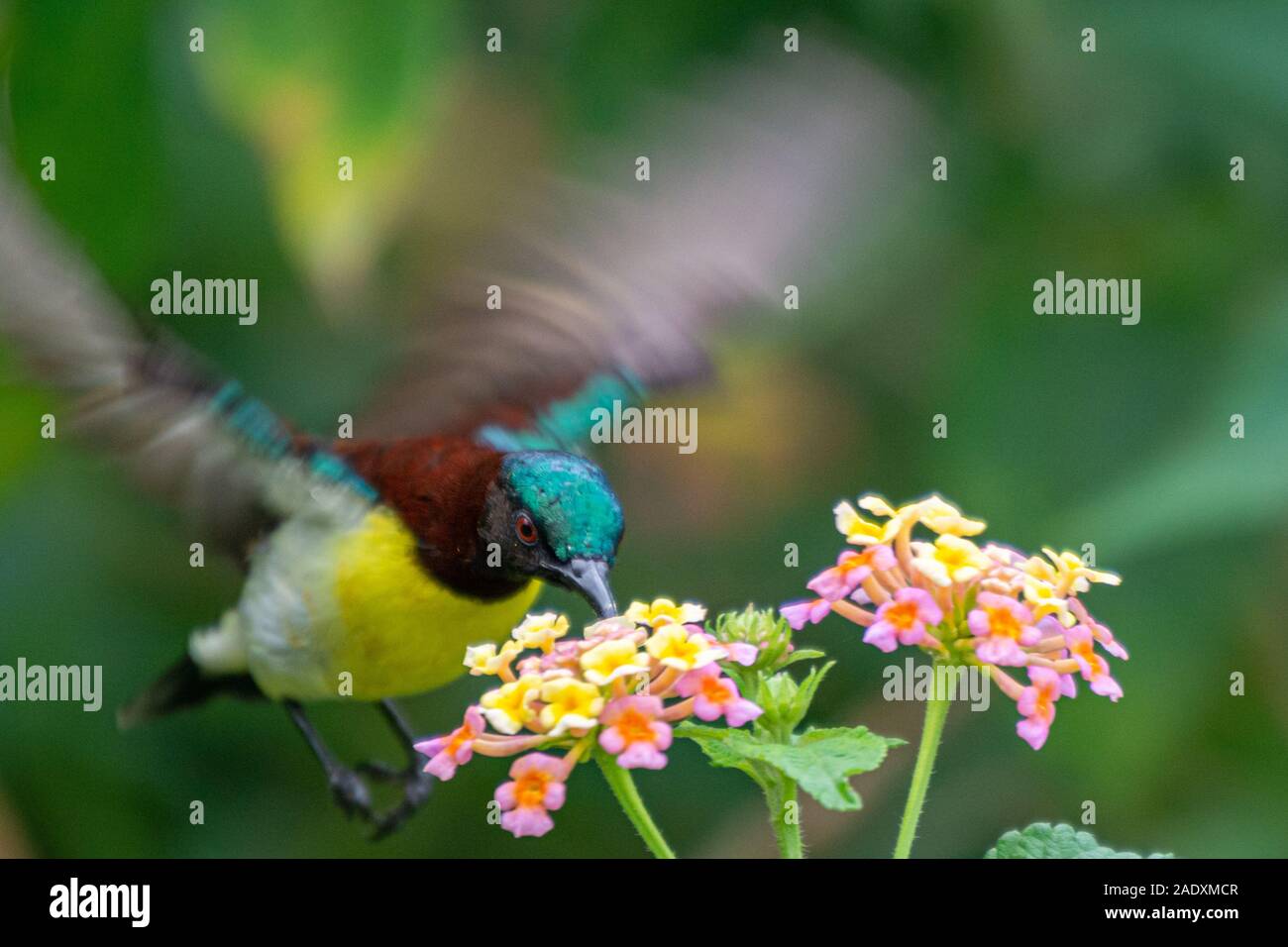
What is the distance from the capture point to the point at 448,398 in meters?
3.25

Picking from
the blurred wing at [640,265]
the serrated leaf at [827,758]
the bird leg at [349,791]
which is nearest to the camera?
the serrated leaf at [827,758]

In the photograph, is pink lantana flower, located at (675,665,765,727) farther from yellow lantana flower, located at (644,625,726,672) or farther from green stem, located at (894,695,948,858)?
green stem, located at (894,695,948,858)

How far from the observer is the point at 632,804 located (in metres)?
1.75

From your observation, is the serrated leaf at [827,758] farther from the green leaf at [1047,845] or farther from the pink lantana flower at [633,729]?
the green leaf at [1047,845]

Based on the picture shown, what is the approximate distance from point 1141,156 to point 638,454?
4.63ft

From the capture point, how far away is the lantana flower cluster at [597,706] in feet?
5.46

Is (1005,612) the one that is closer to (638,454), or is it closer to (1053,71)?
(1053,71)

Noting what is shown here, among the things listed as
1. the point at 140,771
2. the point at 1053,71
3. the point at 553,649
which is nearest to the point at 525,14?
the point at 1053,71

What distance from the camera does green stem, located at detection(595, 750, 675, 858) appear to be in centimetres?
172

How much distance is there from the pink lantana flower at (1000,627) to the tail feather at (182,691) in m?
1.75

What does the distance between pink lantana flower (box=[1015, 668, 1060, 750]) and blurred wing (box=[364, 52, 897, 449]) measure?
46.7 inches

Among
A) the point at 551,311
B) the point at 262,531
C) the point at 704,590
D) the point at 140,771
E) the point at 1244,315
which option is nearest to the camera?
the point at 262,531

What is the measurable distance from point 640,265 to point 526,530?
0.80 metres

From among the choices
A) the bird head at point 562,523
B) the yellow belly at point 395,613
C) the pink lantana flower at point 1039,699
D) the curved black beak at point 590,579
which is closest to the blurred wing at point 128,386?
the yellow belly at point 395,613
